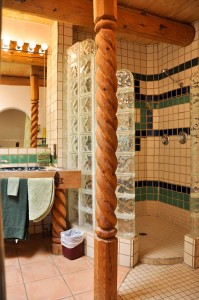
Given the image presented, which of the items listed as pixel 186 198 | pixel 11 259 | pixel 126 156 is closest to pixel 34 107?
pixel 126 156

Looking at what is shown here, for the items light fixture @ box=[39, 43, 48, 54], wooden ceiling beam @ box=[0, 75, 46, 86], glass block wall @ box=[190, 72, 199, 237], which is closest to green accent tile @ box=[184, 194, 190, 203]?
glass block wall @ box=[190, 72, 199, 237]

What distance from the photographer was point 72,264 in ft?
7.03

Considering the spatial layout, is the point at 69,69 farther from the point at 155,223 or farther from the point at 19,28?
the point at 155,223

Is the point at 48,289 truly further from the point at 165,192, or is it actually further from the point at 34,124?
the point at 165,192

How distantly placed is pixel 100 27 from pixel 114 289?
170 centimetres

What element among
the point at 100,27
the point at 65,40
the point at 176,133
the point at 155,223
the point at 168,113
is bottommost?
the point at 155,223

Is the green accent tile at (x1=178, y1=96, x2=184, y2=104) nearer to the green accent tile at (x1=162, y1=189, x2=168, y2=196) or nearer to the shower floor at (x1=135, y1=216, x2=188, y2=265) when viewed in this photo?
the green accent tile at (x1=162, y1=189, x2=168, y2=196)

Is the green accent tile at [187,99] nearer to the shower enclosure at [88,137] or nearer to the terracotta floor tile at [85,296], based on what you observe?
the shower enclosure at [88,137]

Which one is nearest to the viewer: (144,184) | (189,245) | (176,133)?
(189,245)

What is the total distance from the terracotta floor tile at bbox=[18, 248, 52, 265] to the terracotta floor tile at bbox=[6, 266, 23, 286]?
0.13 metres

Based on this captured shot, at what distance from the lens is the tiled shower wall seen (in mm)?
3008

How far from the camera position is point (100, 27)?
1.53m

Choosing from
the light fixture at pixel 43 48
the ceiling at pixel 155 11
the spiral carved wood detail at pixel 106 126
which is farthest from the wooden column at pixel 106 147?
the light fixture at pixel 43 48

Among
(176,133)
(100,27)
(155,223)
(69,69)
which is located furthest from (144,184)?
(100,27)
